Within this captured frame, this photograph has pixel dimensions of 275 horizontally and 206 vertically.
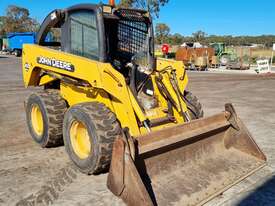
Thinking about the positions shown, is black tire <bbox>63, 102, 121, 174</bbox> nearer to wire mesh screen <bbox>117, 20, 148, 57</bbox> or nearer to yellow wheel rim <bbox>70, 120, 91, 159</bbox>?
yellow wheel rim <bbox>70, 120, 91, 159</bbox>

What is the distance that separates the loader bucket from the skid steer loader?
0.01 metres

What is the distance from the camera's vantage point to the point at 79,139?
450cm

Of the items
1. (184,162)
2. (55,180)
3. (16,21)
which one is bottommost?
(55,180)

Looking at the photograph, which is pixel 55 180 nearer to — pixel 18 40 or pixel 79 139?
pixel 79 139

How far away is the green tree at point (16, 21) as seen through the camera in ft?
Result: 242

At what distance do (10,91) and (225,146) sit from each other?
356 inches

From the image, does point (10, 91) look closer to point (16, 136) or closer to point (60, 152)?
point (16, 136)

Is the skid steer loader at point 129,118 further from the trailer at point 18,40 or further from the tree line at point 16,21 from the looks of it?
the tree line at point 16,21

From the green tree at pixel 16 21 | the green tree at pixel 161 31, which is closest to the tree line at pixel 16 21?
the green tree at pixel 16 21

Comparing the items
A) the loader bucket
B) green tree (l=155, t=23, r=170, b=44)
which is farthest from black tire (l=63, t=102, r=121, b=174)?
green tree (l=155, t=23, r=170, b=44)

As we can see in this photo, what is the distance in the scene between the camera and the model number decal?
4.63m

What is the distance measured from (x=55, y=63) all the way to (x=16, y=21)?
253 feet

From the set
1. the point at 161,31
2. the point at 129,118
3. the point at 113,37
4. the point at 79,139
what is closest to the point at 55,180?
the point at 79,139

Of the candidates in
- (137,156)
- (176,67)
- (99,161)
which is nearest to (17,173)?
(99,161)
